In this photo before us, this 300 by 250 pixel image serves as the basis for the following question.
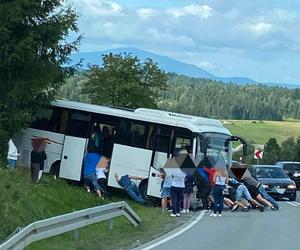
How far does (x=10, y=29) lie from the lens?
25.9m

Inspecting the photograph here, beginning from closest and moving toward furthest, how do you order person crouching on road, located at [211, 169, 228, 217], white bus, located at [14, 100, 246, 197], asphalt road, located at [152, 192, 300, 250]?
asphalt road, located at [152, 192, 300, 250]
person crouching on road, located at [211, 169, 228, 217]
white bus, located at [14, 100, 246, 197]

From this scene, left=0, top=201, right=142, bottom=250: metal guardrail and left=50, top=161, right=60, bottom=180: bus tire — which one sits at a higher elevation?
left=0, top=201, right=142, bottom=250: metal guardrail

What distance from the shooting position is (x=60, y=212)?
18.5 meters

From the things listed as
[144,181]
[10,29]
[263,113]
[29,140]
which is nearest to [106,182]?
[144,181]

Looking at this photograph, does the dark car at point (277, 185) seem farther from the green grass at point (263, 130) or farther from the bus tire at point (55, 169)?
the green grass at point (263, 130)

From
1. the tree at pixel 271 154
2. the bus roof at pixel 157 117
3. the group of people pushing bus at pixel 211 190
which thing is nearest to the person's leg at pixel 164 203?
the group of people pushing bus at pixel 211 190

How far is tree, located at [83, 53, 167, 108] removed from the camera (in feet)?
142

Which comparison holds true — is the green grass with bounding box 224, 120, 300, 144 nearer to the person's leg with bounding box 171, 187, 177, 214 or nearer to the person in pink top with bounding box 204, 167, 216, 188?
the person in pink top with bounding box 204, 167, 216, 188

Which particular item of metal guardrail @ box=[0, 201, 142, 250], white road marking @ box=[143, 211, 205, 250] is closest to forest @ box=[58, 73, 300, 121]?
white road marking @ box=[143, 211, 205, 250]

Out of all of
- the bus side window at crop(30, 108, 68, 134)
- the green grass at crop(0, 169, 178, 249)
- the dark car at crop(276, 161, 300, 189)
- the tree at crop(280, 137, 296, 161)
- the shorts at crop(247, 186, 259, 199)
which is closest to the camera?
the green grass at crop(0, 169, 178, 249)

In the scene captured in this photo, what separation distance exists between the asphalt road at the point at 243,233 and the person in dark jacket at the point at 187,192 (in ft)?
2.49

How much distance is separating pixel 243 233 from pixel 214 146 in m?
8.44

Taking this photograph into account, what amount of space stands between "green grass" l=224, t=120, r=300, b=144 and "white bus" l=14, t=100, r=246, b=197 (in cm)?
9064

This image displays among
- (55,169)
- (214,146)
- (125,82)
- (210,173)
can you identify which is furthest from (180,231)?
(125,82)
